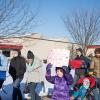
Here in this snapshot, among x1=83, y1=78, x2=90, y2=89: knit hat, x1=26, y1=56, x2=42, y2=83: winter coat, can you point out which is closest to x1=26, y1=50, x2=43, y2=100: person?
x1=26, y1=56, x2=42, y2=83: winter coat

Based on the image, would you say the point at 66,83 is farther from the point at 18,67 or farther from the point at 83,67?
the point at 83,67

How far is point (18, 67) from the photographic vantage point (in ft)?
37.7

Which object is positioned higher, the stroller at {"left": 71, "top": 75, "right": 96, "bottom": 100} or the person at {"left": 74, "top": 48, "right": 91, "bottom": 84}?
the person at {"left": 74, "top": 48, "right": 91, "bottom": 84}

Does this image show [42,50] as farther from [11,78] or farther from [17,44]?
[11,78]

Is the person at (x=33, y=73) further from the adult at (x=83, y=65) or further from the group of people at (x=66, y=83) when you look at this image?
the adult at (x=83, y=65)

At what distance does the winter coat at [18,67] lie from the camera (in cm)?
1141

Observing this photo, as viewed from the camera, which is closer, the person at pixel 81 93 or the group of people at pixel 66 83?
the group of people at pixel 66 83

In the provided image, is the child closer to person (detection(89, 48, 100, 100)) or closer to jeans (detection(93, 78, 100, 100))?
jeans (detection(93, 78, 100, 100))

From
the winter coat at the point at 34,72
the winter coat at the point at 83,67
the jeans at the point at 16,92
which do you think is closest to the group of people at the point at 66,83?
the winter coat at the point at 34,72

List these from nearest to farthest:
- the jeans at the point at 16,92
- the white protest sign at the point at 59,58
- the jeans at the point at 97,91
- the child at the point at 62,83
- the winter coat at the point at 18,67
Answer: the child at the point at 62,83 < the white protest sign at the point at 59,58 < the jeans at the point at 97,91 < the jeans at the point at 16,92 < the winter coat at the point at 18,67

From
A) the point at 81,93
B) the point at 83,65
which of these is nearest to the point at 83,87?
the point at 81,93

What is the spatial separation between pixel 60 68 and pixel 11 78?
5171 mm

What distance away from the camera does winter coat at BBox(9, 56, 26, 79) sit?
11.4 meters

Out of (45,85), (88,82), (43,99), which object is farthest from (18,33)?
(88,82)
